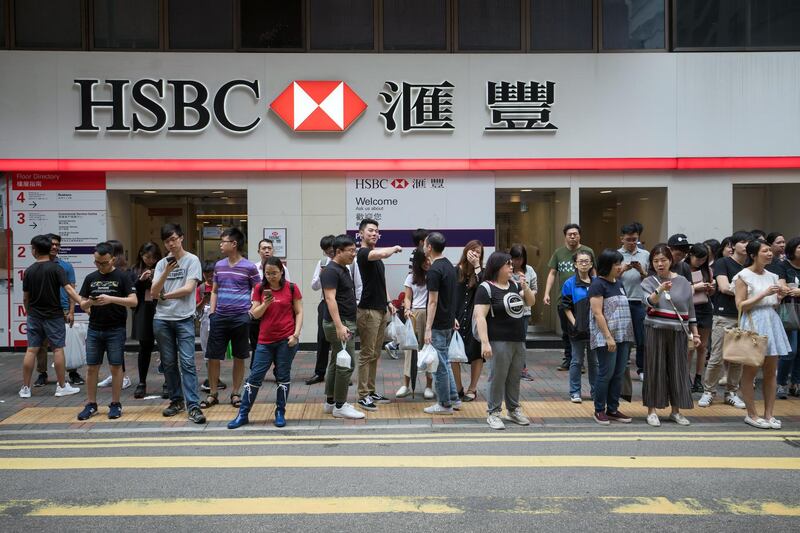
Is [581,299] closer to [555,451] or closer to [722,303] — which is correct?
[722,303]

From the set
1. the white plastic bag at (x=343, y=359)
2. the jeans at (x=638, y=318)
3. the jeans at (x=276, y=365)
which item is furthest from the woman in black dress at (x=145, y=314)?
the jeans at (x=638, y=318)

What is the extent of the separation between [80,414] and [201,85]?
641 cm

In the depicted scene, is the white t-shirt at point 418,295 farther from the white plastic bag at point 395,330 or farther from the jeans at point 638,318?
the jeans at point 638,318

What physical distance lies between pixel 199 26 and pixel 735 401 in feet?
33.2

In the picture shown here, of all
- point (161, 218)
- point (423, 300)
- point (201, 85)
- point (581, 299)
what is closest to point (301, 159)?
point (201, 85)

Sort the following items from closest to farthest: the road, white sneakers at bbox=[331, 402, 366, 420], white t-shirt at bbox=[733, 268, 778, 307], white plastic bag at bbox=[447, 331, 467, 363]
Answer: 1. the road
2. white t-shirt at bbox=[733, 268, 778, 307]
3. white sneakers at bbox=[331, 402, 366, 420]
4. white plastic bag at bbox=[447, 331, 467, 363]

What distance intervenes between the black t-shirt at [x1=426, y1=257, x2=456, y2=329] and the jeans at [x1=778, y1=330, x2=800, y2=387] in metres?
4.14

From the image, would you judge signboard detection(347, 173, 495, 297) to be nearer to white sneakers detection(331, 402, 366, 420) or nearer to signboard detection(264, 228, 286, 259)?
signboard detection(264, 228, 286, 259)

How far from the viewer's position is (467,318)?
8.67 m

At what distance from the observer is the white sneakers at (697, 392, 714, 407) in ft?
27.0

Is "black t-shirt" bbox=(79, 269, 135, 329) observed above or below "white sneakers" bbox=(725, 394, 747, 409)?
above

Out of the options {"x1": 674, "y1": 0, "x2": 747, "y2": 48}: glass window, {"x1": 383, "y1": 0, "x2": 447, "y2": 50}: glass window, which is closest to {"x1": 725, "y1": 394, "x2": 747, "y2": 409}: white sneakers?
{"x1": 674, "y1": 0, "x2": 747, "y2": 48}: glass window

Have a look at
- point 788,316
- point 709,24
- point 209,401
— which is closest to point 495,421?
point 209,401

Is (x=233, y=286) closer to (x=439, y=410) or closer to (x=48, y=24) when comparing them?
(x=439, y=410)
